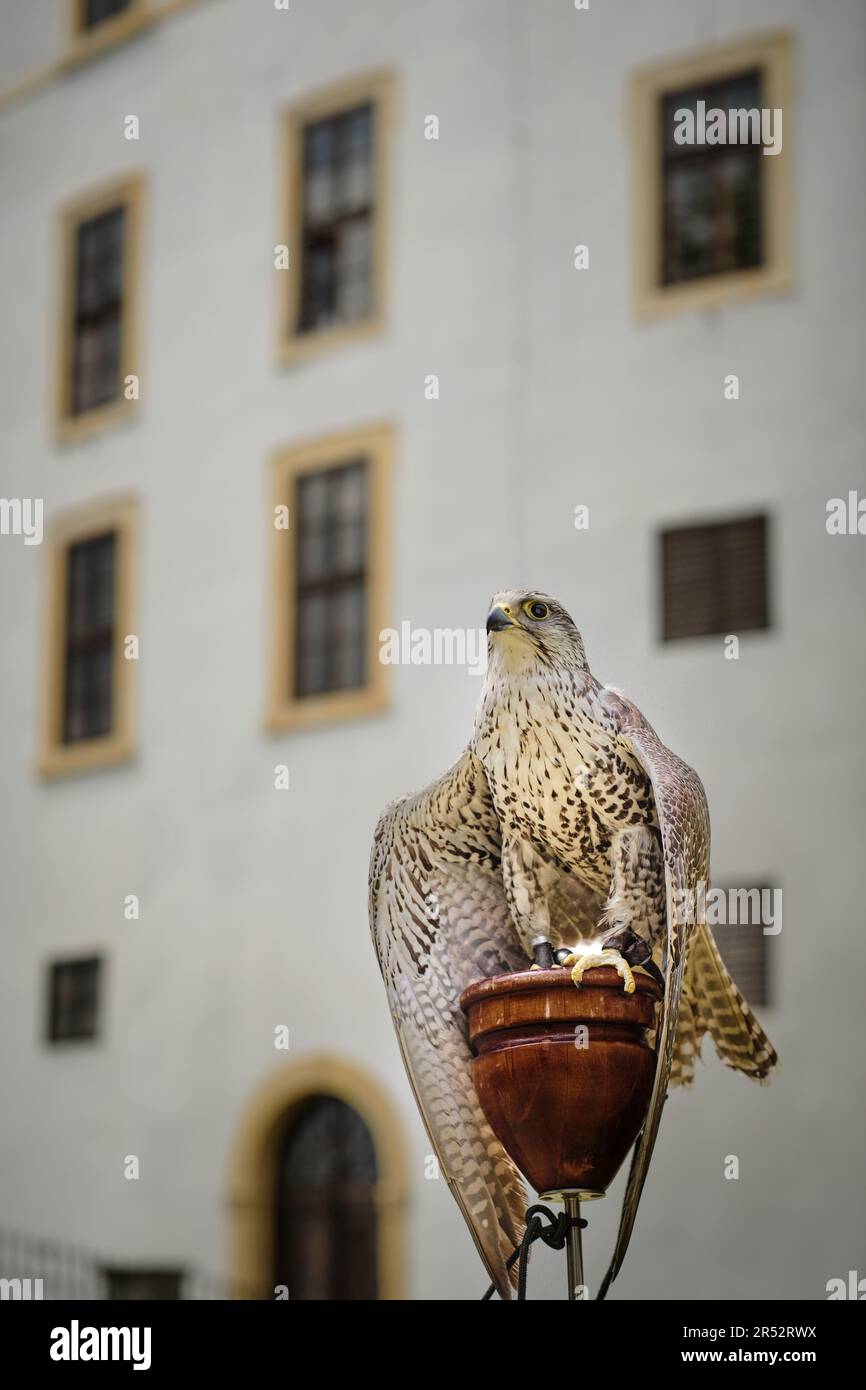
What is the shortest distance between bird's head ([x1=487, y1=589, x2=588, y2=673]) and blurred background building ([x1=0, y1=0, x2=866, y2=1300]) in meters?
4.23

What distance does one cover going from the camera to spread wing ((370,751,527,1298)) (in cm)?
349

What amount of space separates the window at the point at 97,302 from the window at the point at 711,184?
2.98m

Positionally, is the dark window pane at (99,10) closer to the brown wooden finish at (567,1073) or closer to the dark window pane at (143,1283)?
the dark window pane at (143,1283)

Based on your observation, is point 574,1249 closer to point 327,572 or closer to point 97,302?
point 327,572

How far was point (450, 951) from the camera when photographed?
11.8ft

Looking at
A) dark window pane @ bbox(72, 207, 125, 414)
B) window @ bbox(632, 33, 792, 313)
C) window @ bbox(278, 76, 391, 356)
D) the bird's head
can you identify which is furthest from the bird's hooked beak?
dark window pane @ bbox(72, 207, 125, 414)

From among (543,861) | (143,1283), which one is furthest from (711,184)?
(543,861)

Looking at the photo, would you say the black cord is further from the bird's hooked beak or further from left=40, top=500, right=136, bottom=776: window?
left=40, top=500, right=136, bottom=776: window

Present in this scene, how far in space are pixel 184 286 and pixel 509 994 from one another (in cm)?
742

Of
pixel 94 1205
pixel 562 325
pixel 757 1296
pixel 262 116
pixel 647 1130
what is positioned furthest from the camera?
pixel 262 116

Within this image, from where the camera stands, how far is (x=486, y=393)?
28.8 feet
